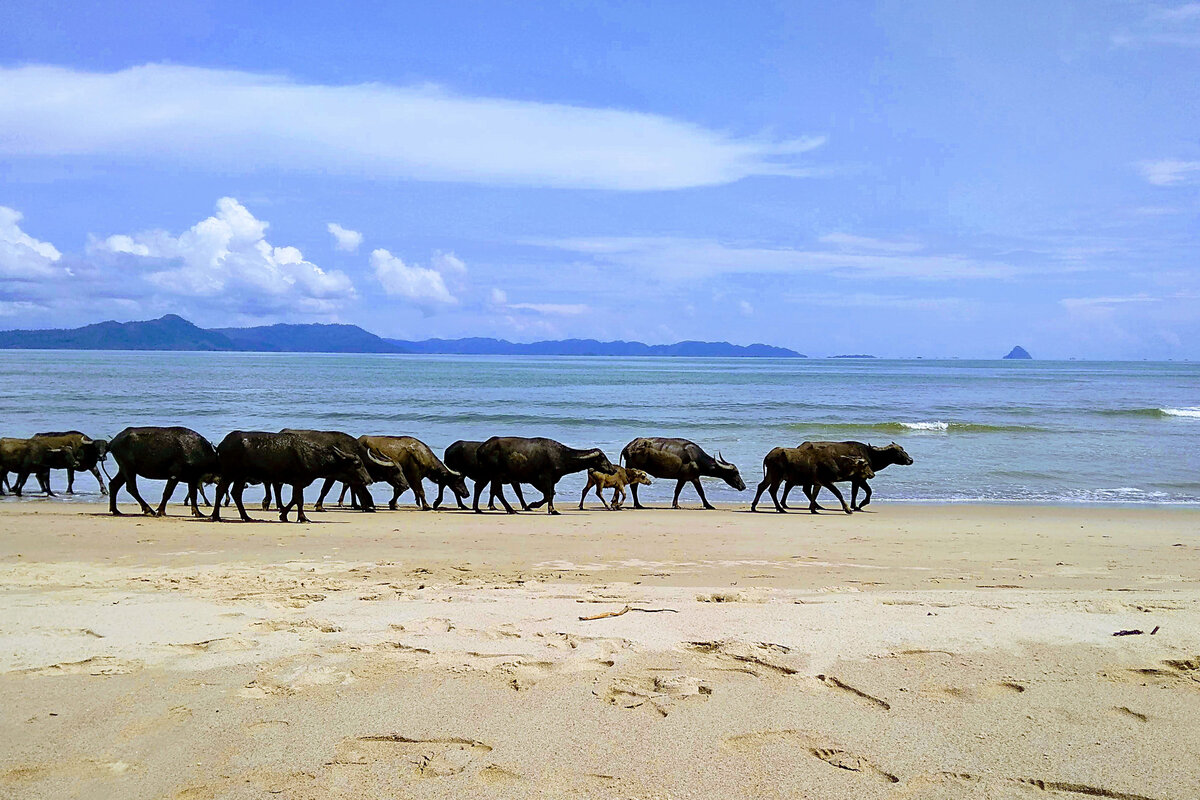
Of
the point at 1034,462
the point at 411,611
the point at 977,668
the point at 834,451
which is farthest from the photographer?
the point at 1034,462

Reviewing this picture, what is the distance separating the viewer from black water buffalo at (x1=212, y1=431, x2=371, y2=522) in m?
14.8

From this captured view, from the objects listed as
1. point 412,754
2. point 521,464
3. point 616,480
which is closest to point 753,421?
point 616,480

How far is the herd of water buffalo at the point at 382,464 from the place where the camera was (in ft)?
48.9

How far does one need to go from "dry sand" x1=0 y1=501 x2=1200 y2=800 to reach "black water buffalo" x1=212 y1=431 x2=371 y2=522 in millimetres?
4524

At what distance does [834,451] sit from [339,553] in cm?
1093

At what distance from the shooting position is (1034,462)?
26.5 m

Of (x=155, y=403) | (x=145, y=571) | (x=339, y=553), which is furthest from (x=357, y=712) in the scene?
(x=155, y=403)

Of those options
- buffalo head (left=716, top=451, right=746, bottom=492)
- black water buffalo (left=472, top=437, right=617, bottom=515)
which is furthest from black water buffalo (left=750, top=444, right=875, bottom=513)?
black water buffalo (left=472, top=437, right=617, bottom=515)

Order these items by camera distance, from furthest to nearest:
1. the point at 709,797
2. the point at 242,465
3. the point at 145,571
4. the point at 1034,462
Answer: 1. the point at 1034,462
2. the point at 242,465
3. the point at 145,571
4. the point at 709,797

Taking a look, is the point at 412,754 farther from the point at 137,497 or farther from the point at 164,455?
the point at 137,497

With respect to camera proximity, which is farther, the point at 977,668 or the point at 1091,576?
the point at 1091,576

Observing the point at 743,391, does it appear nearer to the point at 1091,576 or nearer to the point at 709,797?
the point at 1091,576

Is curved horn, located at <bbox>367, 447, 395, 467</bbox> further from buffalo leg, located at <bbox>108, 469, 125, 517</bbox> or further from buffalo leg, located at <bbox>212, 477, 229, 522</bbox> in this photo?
buffalo leg, located at <bbox>108, 469, 125, 517</bbox>

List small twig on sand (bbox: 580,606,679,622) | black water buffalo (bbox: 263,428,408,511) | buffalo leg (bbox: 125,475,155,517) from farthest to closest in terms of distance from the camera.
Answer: black water buffalo (bbox: 263,428,408,511) < buffalo leg (bbox: 125,475,155,517) < small twig on sand (bbox: 580,606,679,622)
